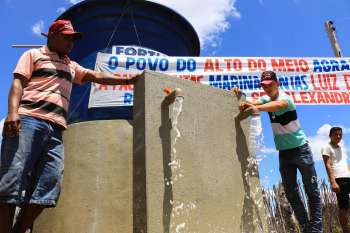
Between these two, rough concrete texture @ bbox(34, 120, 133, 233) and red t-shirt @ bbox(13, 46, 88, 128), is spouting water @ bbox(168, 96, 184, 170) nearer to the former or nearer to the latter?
rough concrete texture @ bbox(34, 120, 133, 233)

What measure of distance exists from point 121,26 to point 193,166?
3.82 meters

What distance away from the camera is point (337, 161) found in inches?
195

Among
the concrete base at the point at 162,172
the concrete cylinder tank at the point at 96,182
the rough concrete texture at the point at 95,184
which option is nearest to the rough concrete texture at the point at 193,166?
the concrete base at the point at 162,172

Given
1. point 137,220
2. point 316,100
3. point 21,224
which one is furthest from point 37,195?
point 316,100

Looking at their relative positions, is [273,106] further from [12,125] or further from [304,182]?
[12,125]

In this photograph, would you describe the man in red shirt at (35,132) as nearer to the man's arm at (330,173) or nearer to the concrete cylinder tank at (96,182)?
the concrete cylinder tank at (96,182)

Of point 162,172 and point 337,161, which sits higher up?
point 337,161

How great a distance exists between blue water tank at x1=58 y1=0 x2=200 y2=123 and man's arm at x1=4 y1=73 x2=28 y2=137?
3336 millimetres

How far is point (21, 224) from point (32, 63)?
1.01m

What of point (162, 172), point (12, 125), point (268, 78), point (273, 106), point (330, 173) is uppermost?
point (268, 78)

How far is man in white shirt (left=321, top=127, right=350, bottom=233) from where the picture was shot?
15.6 ft

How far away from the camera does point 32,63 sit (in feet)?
8.21

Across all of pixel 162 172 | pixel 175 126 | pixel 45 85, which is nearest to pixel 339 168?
pixel 175 126

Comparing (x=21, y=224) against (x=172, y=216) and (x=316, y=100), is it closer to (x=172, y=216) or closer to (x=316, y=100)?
(x=172, y=216)
